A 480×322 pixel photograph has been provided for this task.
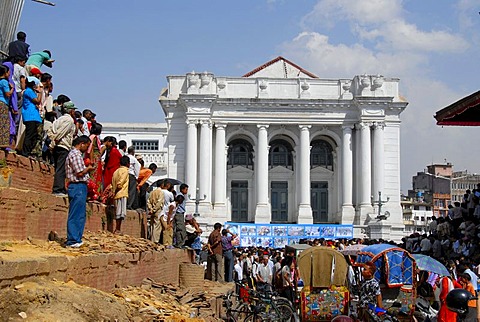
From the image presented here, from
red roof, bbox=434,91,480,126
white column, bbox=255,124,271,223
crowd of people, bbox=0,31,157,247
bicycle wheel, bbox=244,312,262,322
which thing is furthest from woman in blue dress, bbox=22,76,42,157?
white column, bbox=255,124,271,223

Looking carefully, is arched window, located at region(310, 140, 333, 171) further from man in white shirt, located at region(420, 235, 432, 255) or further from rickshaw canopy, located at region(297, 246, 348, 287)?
rickshaw canopy, located at region(297, 246, 348, 287)

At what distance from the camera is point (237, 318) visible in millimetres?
12992

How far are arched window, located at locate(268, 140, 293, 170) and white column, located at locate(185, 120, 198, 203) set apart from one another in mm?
6501

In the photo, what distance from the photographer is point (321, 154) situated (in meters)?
50.3

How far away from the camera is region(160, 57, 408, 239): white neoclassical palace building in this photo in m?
46.3

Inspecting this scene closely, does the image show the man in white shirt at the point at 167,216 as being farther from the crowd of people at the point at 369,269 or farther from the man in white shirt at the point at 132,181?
the crowd of people at the point at 369,269

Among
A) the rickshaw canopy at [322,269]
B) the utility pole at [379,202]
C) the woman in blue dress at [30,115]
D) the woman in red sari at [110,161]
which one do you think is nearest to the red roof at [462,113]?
the rickshaw canopy at [322,269]

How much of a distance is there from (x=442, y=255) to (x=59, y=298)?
20.2 meters

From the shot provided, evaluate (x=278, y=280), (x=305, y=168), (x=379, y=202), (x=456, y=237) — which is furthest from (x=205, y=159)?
(x=278, y=280)

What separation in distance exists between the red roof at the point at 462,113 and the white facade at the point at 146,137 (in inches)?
1046

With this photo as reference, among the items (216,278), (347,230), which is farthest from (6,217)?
(347,230)

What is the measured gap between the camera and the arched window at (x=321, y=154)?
164ft

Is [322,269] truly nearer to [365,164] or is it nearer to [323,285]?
[323,285]

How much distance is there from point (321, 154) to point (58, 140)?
1570 inches
